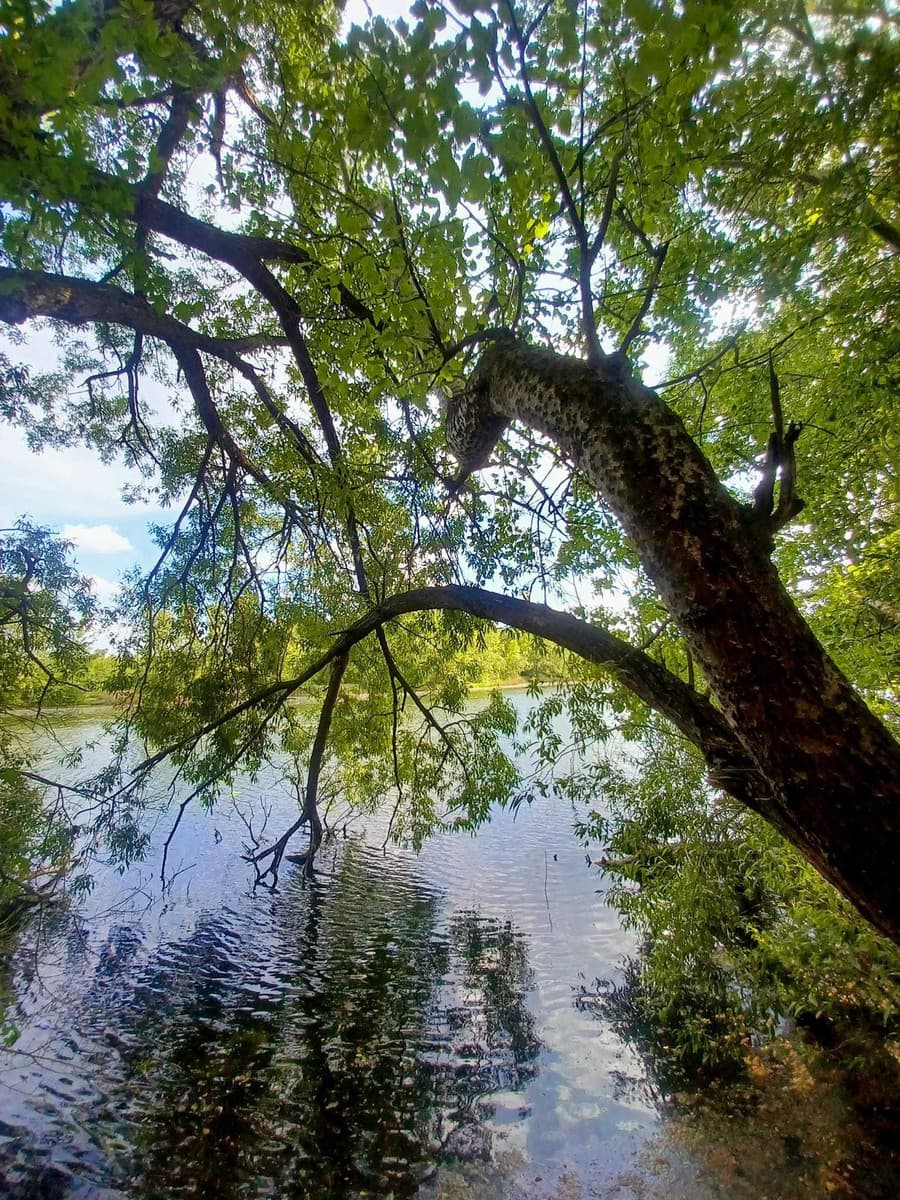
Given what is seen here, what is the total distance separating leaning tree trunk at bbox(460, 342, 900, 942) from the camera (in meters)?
1.34

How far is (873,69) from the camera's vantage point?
1.65 meters

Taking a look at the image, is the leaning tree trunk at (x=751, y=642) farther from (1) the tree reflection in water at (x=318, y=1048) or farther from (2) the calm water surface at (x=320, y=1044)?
(1) the tree reflection in water at (x=318, y=1048)

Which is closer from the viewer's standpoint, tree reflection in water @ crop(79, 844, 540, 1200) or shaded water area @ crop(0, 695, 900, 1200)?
shaded water area @ crop(0, 695, 900, 1200)

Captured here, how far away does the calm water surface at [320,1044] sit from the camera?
13.0 ft

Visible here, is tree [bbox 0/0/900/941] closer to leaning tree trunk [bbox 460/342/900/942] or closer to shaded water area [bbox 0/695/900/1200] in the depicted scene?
leaning tree trunk [bbox 460/342/900/942]

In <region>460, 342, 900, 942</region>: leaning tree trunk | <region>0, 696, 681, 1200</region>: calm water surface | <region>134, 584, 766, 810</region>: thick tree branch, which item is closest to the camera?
<region>460, 342, 900, 942</region>: leaning tree trunk

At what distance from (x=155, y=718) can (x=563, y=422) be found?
506 cm

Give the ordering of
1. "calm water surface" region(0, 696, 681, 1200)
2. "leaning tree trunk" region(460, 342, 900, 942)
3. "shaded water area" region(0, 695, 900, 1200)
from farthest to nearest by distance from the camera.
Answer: "calm water surface" region(0, 696, 681, 1200)
"shaded water area" region(0, 695, 900, 1200)
"leaning tree trunk" region(460, 342, 900, 942)

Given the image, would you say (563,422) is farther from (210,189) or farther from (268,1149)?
(268,1149)

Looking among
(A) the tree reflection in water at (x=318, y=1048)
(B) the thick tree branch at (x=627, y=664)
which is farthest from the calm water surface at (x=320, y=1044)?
(B) the thick tree branch at (x=627, y=664)

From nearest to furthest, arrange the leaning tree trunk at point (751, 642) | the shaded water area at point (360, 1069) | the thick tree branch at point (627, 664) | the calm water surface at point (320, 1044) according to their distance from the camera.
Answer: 1. the leaning tree trunk at point (751, 642)
2. the thick tree branch at point (627, 664)
3. the shaded water area at point (360, 1069)
4. the calm water surface at point (320, 1044)

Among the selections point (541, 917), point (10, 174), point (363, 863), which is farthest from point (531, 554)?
point (363, 863)

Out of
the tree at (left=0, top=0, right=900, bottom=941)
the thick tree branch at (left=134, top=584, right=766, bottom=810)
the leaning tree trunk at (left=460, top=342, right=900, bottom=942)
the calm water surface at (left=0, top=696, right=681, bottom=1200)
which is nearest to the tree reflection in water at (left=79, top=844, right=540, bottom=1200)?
the calm water surface at (left=0, top=696, right=681, bottom=1200)

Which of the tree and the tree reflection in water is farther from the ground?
the tree
